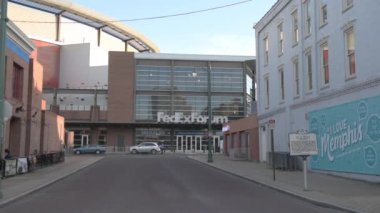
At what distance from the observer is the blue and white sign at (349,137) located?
19938 millimetres

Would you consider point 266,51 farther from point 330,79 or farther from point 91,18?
point 91,18

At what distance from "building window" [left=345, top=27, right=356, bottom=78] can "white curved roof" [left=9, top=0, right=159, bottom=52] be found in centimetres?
7153

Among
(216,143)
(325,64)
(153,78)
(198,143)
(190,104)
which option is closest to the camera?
(325,64)

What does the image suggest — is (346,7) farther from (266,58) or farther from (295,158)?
(266,58)

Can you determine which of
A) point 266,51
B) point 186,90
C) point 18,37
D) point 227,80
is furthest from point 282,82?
point 227,80

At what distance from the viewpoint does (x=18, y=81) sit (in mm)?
33625

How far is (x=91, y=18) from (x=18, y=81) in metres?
63.0

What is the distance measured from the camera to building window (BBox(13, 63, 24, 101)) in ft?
108

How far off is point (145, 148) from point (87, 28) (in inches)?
1639

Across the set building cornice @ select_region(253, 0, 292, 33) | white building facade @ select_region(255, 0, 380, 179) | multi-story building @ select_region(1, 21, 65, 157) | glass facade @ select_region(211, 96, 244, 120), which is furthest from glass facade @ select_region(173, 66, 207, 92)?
white building facade @ select_region(255, 0, 380, 179)

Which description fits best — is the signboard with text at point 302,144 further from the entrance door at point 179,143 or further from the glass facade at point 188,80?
the entrance door at point 179,143

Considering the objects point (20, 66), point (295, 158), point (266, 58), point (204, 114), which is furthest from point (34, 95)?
point (204, 114)

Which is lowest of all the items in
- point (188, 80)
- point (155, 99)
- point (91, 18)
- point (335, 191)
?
point (335, 191)

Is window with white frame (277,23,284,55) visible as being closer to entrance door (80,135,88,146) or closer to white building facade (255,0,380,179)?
white building facade (255,0,380,179)
